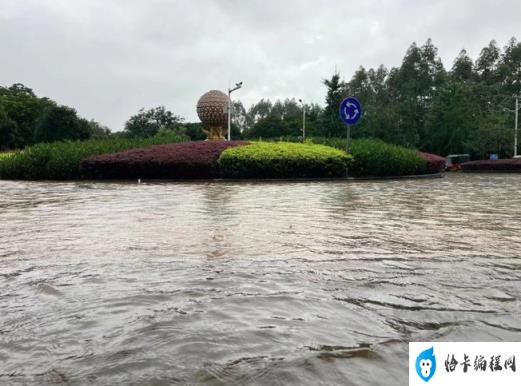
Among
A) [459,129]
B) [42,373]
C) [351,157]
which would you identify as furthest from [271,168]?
[459,129]

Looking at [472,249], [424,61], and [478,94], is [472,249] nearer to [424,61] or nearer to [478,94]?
[478,94]

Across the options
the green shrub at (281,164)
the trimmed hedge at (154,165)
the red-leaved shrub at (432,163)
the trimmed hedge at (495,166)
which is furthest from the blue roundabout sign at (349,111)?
the trimmed hedge at (495,166)

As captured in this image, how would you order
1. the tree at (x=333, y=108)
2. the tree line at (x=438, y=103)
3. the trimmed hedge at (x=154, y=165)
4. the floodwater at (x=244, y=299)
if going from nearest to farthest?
the floodwater at (x=244, y=299) → the trimmed hedge at (x=154, y=165) → the tree line at (x=438, y=103) → the tree at (x=333, y=108)

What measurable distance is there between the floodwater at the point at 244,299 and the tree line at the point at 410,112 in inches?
1241

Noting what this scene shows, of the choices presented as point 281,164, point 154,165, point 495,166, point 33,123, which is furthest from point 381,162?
point 33,123

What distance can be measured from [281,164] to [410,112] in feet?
Result: 94.8

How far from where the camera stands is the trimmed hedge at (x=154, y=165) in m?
14.5

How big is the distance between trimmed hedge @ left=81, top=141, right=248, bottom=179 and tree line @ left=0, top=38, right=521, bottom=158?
23.8 meters

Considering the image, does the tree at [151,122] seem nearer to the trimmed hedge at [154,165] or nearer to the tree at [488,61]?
the tree at [488,61]

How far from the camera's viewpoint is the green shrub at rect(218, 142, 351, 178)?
14383 mm

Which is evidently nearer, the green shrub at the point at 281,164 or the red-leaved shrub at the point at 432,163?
the green shrub at the point at 281,164

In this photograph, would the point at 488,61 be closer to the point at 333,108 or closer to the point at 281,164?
the point at 333,108

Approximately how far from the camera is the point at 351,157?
1509 centimetres

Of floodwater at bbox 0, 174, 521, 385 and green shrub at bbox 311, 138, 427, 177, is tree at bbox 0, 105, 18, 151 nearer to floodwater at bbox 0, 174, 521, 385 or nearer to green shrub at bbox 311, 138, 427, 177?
green shrub at bbox 311, 138, 427, 177
